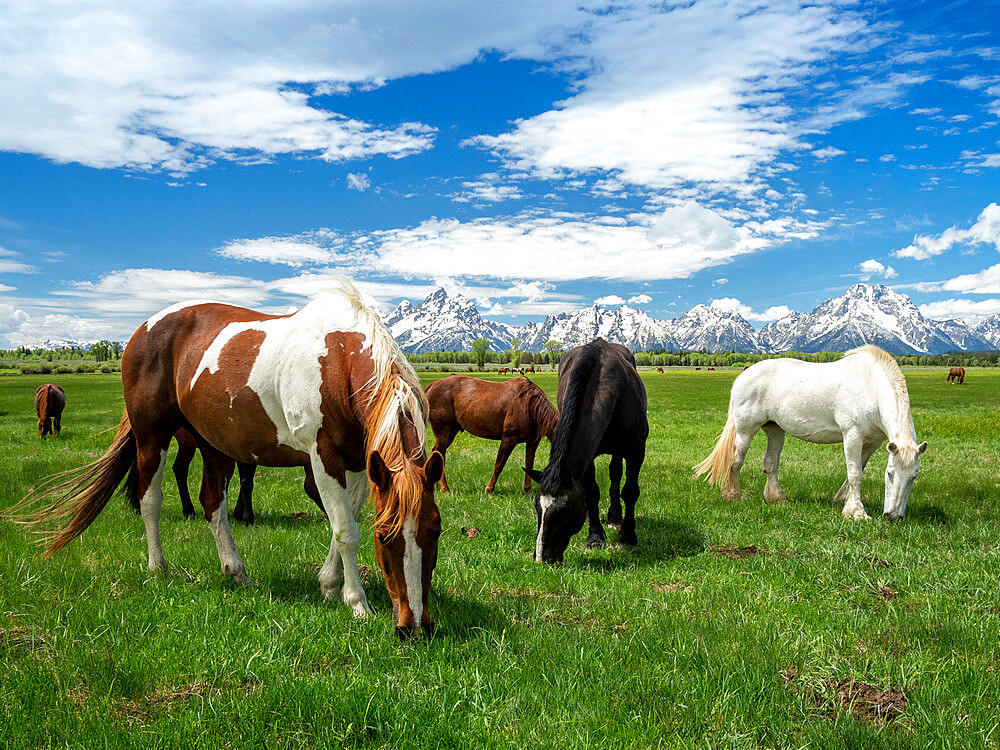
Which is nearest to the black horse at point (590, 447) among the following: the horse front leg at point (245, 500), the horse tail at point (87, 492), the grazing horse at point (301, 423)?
the grazing horse at point (301, 423)

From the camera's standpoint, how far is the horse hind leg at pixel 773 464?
1020 centimetres

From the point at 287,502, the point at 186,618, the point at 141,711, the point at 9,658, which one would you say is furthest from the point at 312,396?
the point at 287,502

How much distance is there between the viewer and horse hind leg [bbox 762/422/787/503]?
33.5 feet

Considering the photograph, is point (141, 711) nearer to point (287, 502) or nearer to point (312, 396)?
point (312, 396)

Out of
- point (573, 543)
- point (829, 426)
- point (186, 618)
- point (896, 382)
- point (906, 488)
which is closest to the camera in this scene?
point (186, 618)

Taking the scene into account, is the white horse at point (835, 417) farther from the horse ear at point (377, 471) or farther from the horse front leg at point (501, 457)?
the horse ear at point (377, 471)

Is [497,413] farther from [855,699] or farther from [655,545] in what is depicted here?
[855,699]

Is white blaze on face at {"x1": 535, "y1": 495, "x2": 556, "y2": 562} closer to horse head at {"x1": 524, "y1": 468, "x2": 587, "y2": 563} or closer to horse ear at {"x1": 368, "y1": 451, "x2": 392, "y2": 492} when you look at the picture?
horse head at {"x1": 524, "y1": 468, "x2": 587, "y2": 563}

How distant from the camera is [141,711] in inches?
137

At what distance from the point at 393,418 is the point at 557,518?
117 inches

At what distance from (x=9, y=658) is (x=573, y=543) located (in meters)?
5.94

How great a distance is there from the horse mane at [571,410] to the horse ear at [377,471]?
2724mm

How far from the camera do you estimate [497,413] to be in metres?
12.1

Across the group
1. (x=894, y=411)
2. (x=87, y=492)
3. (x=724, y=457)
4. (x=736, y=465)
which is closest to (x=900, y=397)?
(x=894, y=411)
